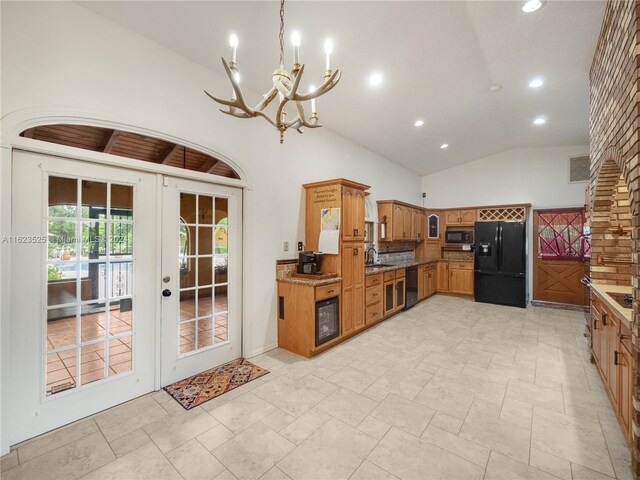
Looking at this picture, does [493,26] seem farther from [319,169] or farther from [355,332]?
[355,332]

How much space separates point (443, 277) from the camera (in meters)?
7.32

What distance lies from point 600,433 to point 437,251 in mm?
5647

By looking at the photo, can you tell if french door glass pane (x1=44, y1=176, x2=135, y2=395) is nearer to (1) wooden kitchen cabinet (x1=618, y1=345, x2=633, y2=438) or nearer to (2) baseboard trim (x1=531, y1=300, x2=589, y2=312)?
(1) wooden kitchen cabinet (x1=618, y1=345, x2=633, y2=438)

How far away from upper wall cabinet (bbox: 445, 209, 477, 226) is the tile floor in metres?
4.20

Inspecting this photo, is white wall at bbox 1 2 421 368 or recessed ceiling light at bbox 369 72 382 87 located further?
recessed ceiling light at bbox 369 72 382 87

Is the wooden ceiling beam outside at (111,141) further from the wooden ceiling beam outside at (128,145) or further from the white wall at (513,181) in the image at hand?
the white wall at (513,181)

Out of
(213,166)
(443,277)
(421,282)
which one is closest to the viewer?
(213,166)

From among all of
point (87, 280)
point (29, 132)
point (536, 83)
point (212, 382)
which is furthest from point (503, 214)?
point (29, 132)

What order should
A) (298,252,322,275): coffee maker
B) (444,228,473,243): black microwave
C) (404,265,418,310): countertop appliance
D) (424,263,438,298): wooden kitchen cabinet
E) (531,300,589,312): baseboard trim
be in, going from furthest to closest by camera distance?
(444,228,473,243): black microwave
(424,263,438,298): wooden kitchen cabinet
(531,300,589,312): baseboard trim
(404,265,418,310): countertop appliance
(298,252,322,275): coffee maker

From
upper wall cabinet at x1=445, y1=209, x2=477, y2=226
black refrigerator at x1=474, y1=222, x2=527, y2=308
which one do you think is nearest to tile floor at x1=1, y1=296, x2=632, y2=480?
black refrigerator at x1=474, y1=222, x2=527, y2=308

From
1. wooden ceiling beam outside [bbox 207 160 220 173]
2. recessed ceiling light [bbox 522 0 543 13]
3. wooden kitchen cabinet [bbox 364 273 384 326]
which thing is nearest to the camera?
recessed ceiling light [bbox 522 0 543 13]

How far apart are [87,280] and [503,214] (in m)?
7.81

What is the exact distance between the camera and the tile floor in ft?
5.99

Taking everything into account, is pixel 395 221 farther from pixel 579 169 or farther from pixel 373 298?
pixel 579 169
